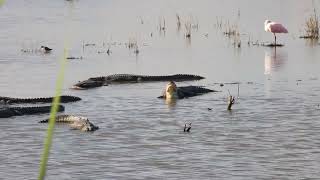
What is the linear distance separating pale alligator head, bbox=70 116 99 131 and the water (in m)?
0.10

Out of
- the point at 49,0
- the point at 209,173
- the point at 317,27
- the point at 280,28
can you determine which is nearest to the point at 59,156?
the point at 209,173

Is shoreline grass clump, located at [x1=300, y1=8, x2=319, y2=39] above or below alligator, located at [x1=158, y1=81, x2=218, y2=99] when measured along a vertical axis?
above

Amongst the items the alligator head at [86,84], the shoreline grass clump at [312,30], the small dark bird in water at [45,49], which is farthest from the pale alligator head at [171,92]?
the shoreline grass clump at [312,30]

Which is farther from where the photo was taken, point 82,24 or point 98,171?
point 82,24

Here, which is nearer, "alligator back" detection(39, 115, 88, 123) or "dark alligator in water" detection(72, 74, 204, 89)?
"alligator back" detection(39, 115, 88, 123)

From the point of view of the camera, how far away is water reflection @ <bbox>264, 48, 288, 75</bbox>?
1789 centimetres

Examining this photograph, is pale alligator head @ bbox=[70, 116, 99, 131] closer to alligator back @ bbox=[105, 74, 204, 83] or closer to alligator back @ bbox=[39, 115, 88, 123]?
alligator back @ bbox=[39, 115, 88, 123]

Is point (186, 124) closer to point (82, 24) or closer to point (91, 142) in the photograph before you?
point (91, 142)

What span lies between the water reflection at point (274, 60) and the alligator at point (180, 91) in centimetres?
353

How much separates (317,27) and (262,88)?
10968 mm

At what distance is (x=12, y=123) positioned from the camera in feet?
35.7

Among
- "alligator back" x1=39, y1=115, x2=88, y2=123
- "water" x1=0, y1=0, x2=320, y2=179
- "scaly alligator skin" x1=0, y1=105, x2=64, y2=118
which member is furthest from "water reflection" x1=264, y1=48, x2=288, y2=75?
"alligator back" x1=39, y1=115, x2=88, y2=123

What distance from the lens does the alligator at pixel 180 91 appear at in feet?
43.5

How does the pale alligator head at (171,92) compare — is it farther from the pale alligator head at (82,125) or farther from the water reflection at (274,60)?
the water reflection at (274,60)
